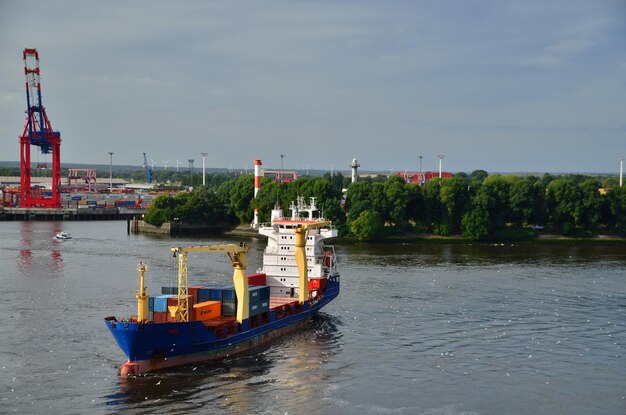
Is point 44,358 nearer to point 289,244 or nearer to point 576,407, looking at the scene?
point 289,244

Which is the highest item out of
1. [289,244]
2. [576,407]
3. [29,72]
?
[29,72]

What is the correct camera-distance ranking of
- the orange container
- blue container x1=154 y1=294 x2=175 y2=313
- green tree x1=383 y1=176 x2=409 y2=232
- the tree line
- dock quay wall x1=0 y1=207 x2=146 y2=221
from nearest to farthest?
blue container x1=154 y1=294 x2=175 y2=313 < the orange container < the tree line < green tree x1=383 y1=176 x2=409 y2=232 < dock quay wall x1=0 y1=207 x2=146 y2=221

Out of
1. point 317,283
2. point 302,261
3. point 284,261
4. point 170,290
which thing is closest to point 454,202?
point 317,283

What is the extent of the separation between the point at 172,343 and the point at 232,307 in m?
5.23

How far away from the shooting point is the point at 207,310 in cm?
3716

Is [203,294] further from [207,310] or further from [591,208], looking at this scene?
[591,208]

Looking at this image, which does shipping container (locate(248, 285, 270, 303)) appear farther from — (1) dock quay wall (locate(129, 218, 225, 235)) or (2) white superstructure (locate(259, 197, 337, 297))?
(1) dock quay wall (locate(129, 218, 225, 235))

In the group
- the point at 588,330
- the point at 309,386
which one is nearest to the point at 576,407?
the point at 309,386

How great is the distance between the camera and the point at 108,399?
98.9ft

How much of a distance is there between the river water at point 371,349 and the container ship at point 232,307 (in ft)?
2.62

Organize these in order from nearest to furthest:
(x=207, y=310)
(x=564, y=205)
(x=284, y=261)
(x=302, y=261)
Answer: (x=207, y=310)
(x=302, y=261)
(x=284, y=261)
(x=564, y=205)

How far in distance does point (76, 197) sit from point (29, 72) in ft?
129

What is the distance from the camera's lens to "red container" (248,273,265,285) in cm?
4488

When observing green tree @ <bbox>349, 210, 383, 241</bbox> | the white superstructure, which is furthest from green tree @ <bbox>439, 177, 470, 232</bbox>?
the white superstructure
